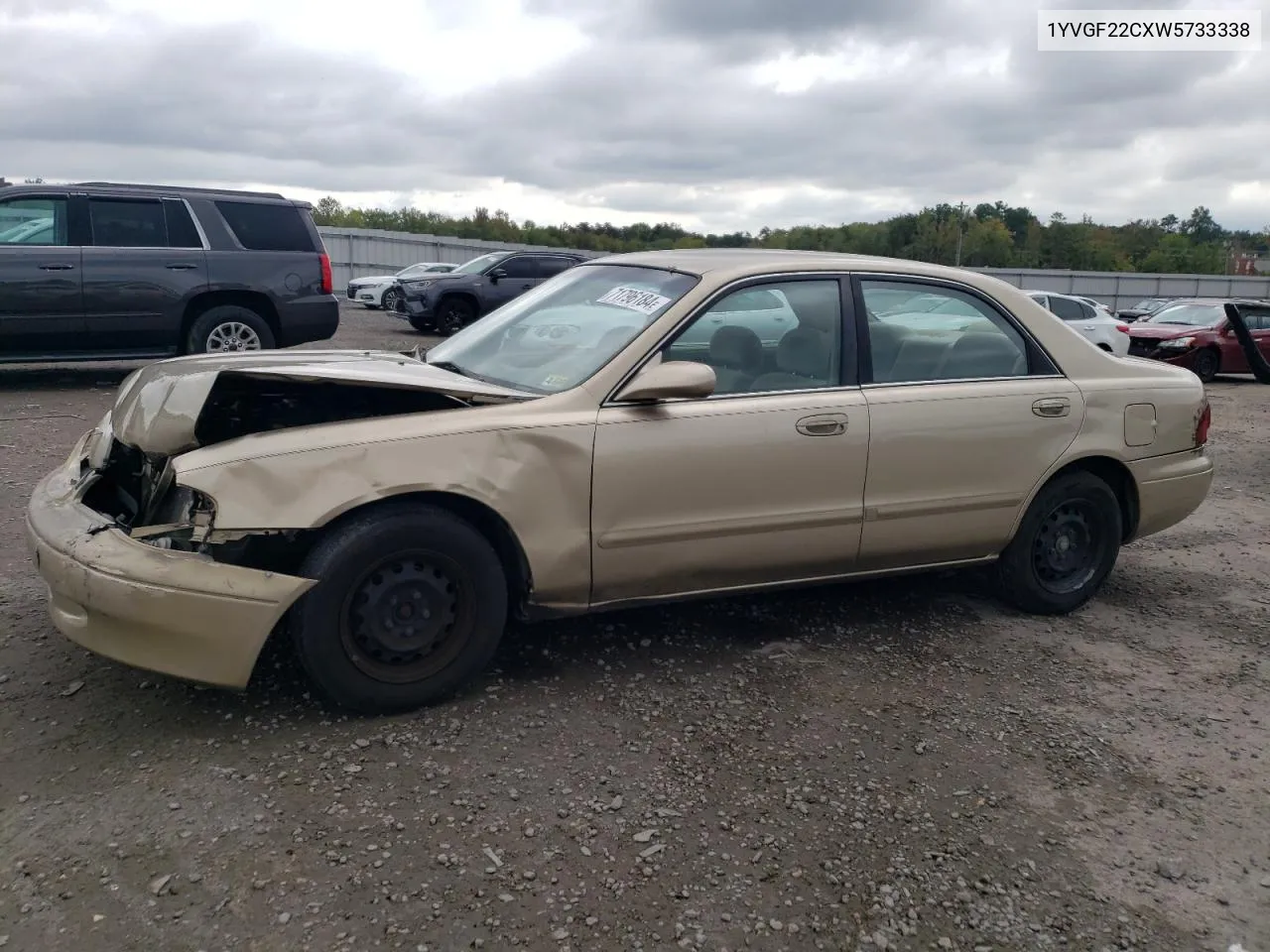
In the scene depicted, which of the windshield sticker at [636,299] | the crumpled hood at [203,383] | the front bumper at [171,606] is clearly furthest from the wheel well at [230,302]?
the front bumper at [171,606]

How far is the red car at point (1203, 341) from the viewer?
16.9 meters

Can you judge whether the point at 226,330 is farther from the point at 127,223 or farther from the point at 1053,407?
the point at 1053,407

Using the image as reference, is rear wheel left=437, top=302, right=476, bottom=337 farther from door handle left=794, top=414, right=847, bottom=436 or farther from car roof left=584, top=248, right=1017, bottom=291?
door handle left=794, top=414, right=847, bottom=436

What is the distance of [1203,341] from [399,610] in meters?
16.9

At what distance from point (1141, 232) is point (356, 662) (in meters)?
77.0

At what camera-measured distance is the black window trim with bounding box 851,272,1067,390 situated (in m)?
4.18

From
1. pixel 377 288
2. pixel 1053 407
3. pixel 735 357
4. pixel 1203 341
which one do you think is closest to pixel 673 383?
pixel 735 357

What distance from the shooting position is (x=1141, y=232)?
70.1 meters

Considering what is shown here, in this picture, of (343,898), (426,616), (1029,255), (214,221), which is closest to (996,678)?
(426,616)

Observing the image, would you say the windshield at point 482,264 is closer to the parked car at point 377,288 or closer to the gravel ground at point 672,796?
the parked car at point 377,288

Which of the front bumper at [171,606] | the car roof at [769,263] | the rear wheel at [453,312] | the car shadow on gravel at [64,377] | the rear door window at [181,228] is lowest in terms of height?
the car shadow on gravel at [64,377]

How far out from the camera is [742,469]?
382 cm

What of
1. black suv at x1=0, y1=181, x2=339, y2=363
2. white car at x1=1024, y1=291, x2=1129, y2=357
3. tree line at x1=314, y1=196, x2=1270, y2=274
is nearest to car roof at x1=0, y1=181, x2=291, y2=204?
black suv at x1=0, y1=181, x2=339, y2=363

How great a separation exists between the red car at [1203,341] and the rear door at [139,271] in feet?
47.2
